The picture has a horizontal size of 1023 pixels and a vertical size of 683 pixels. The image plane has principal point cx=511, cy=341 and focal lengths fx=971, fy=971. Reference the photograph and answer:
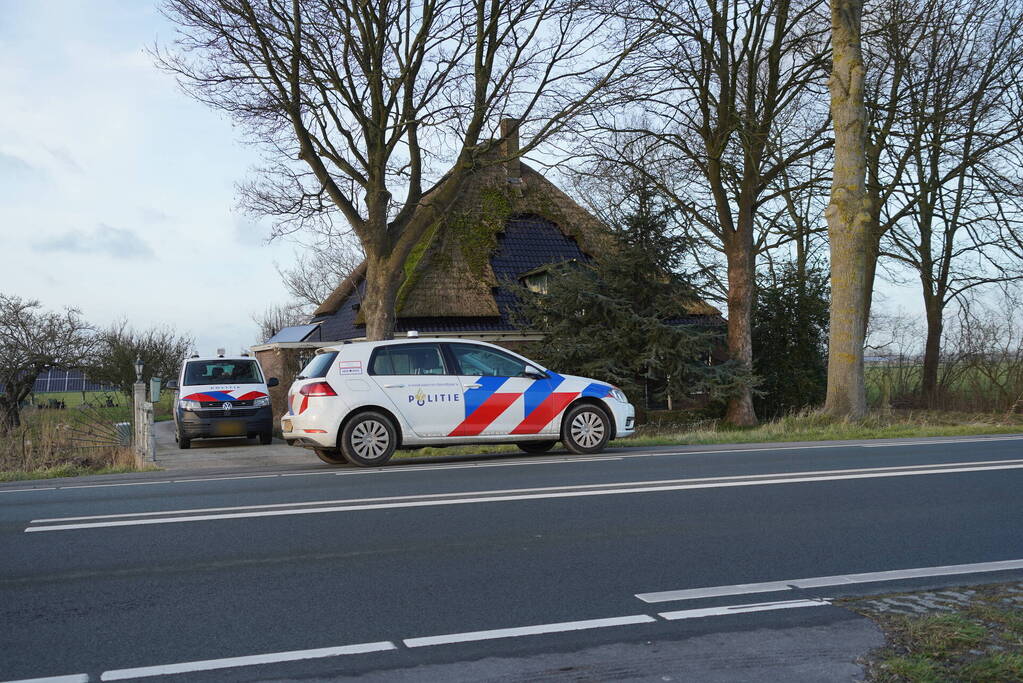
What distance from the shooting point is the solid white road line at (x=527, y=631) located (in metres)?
4.64

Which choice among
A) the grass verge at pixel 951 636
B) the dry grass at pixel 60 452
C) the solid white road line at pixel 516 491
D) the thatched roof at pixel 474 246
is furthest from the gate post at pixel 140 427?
the thatched roof at pixel 474 246

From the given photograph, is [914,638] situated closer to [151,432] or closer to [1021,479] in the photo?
[1021,479]

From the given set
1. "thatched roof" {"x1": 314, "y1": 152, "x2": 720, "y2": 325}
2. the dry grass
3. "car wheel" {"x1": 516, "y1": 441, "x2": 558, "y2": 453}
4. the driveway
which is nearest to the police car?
"car wheel" {"x1": 516, "y1": 441, "x2": 558, "y2": 453}

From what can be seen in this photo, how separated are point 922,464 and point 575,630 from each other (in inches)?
294

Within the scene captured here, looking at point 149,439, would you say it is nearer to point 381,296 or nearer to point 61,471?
point 61,471

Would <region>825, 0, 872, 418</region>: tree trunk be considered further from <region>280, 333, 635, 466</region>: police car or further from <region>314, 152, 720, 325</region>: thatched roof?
<region>280, 333, 635, 466</region>: police car

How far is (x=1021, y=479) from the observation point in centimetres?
962

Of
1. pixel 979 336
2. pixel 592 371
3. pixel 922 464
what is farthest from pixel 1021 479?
pixel 979 336

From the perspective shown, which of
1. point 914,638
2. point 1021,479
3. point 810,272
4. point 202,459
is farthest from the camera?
point 810,272

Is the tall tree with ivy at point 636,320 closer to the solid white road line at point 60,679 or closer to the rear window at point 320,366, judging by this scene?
the rear window at point 320,366

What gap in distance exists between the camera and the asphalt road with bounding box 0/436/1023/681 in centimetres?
444

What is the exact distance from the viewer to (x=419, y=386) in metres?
12.8

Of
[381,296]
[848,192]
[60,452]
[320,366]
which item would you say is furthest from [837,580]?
[381,296]

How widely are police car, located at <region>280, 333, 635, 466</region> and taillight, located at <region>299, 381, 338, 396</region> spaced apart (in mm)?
13
